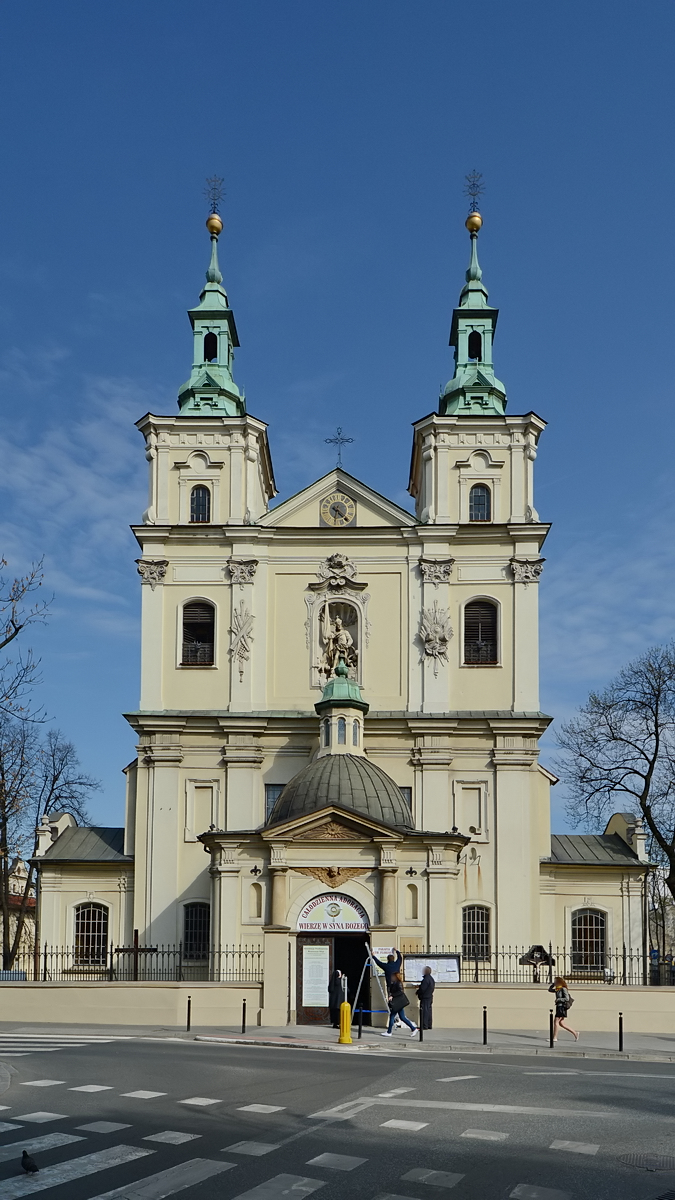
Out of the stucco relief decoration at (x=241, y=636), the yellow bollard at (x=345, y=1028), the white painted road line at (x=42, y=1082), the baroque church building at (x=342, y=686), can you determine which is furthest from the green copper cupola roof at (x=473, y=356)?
the white painted road line at (x=42, y=1082)

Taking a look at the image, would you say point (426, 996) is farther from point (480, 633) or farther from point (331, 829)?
point (480, 633)

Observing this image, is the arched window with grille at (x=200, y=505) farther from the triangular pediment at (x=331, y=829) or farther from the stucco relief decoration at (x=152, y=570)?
the triangular pediment at (x=331, y=829)

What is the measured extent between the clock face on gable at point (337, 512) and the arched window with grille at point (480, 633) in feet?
16.9

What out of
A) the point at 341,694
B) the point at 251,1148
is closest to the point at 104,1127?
the point at 251,1148

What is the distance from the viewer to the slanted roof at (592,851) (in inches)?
1630

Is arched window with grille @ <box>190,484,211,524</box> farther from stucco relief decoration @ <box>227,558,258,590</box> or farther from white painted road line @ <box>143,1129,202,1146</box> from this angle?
white painted road line @ <box>143,1129,202,1146</box>

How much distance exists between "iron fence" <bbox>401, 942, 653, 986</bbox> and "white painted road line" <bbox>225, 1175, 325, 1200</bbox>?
80.2ft

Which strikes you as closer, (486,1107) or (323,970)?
(486,1107)

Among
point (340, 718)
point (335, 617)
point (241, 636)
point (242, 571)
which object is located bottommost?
point (340, 718)

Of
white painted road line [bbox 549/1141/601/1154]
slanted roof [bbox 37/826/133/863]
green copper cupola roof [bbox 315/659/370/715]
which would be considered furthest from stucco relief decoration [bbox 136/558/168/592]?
white painted road line [bbox 549/1141/601/1154]

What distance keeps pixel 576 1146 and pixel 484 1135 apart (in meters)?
1.06

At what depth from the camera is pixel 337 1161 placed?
40.6 feet

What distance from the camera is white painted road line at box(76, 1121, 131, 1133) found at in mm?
14016

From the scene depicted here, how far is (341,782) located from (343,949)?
489cm
